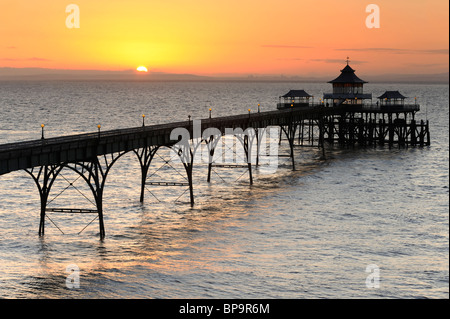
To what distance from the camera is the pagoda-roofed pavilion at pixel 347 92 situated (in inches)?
4764

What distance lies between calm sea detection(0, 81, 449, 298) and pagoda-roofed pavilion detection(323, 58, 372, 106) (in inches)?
1562

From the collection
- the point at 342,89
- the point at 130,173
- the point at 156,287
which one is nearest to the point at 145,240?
the point at 156,287

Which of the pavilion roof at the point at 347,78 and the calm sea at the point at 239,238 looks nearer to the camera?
the calm sea at the point at 239,238

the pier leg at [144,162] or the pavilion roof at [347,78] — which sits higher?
the pavilion roof at [347,78]

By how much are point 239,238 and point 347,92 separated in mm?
79064

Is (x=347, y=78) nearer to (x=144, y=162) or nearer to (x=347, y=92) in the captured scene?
(x=347, y=92)

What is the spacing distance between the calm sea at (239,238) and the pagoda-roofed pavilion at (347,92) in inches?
1562

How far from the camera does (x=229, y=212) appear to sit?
5847 cm

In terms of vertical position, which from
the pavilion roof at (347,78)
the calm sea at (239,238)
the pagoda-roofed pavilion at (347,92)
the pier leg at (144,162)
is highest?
the pavilion roof at (347,78)

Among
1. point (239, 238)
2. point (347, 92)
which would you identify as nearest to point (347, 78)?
point (347, 92)

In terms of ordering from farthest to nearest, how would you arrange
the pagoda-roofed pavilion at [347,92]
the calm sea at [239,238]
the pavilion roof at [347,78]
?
the pavilion roof at [347,78]
the pagoda-roofed pavilion at [347,92]
the calm sea at [239,238]

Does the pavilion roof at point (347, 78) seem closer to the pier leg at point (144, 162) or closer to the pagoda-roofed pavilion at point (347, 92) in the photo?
the pagoda-roofed pavilion at point (347, 92)

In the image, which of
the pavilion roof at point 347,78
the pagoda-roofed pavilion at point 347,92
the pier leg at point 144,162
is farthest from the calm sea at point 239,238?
the pavilion roof at point 347,78
